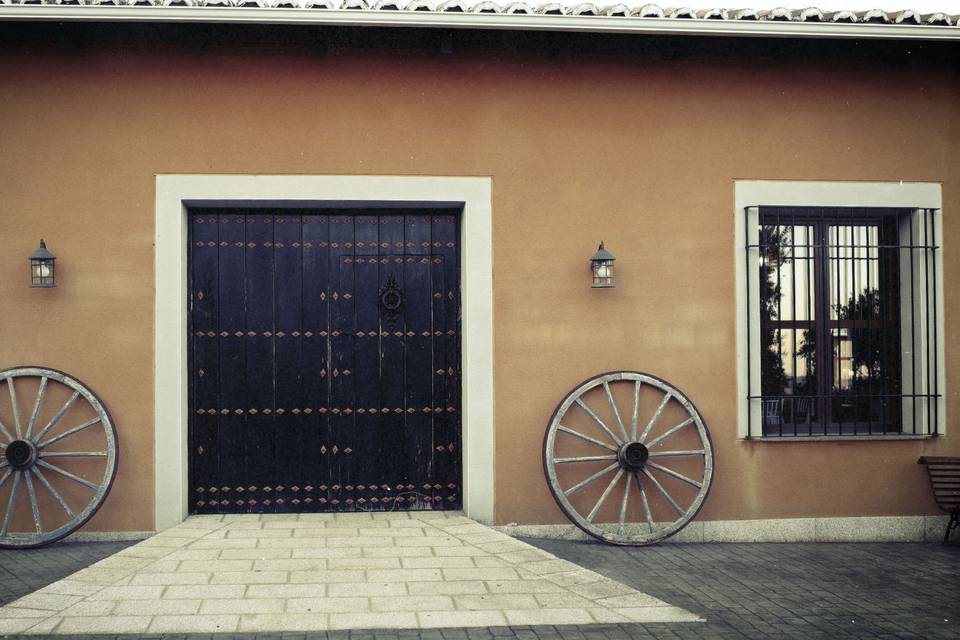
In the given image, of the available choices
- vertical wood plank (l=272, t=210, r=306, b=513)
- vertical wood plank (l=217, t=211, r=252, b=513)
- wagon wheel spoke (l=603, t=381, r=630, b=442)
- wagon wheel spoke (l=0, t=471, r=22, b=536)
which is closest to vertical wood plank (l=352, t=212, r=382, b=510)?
vertical wood plank (l=272, t=210, r=306, b=513)

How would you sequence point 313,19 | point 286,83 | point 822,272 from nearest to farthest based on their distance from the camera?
point 313,19
point 286,83
point 822,272

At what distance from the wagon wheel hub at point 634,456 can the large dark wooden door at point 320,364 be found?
1.30 metres

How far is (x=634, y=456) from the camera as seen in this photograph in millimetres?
6562

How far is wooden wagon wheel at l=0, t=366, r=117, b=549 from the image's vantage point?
6230 millimetres

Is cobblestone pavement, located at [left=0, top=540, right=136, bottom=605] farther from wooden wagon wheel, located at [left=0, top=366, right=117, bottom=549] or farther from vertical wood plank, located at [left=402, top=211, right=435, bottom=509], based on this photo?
vertical wood plank, located at [left=402, top=211, right=435, bottom=509]

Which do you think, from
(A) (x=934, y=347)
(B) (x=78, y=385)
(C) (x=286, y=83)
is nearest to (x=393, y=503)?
(B) (x=78, y=385)

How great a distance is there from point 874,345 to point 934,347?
44 centimetres

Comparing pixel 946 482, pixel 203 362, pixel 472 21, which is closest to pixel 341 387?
pixel 203 362

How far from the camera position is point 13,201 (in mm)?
6430

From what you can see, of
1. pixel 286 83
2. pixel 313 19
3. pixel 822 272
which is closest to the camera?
pixel 313 19

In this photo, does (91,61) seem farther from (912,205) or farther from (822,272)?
(912,205)

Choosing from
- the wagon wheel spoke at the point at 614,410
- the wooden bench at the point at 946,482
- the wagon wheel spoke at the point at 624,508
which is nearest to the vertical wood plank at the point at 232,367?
the wagon wheel spoke at the point at 614,410

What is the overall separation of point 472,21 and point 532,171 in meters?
1.20

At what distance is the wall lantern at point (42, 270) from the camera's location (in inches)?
249
